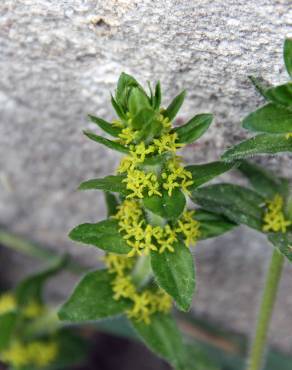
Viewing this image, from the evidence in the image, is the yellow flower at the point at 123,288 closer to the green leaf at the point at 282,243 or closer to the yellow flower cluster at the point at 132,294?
the yellow flower cluster at the point at 132,294

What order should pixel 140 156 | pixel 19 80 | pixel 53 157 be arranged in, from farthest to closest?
pixel 53 157, pixel 19 80, pixel 140 156

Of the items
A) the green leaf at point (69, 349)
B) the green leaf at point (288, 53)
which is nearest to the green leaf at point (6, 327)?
the green leaf at point (69, 349)

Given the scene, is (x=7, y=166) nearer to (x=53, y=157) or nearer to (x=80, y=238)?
(x=53, y=157)

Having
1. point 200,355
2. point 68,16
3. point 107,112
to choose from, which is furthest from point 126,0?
point 200,355

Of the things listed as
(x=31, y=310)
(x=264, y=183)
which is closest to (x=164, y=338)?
(x=264, y=183)

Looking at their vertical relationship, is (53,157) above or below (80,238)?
below

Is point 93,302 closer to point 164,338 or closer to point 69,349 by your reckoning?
point 164,338

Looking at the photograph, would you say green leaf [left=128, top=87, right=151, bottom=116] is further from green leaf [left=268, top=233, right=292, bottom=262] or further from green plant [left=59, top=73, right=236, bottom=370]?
green leaf [left=268, top=233, right=292, bottom=262]
